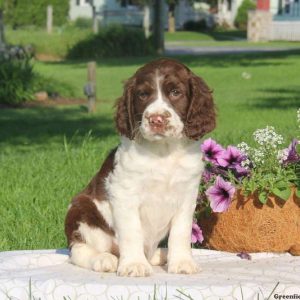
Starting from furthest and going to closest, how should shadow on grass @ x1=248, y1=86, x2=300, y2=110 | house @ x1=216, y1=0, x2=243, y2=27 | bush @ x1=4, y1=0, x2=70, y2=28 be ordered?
house @ x1=216, y1=0, x2=243, y2=27, bush @ x1=4, y1=0, x2=70, y2=28, shadow on grass @ x1=248, y1=86, x2=300, y2=110

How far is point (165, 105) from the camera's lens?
187 inches

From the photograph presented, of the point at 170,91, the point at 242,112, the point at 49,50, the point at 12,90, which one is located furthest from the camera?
the point at 49,50

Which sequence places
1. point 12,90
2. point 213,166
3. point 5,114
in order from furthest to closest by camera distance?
point 12,90 → point 5,114 → point 213,166

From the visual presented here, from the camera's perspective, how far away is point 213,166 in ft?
20.3

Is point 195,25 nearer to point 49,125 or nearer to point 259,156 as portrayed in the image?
point 49,125

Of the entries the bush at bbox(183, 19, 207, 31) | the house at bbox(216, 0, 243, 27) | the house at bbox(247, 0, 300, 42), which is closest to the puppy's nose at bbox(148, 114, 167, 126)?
the house at bbox(247, 0, 300, 42)

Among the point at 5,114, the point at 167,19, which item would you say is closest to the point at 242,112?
the point at 5,114

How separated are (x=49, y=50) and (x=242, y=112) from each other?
79.7 ft

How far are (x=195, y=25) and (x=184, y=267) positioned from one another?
215 feet

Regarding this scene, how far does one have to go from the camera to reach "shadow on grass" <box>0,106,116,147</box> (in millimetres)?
15031

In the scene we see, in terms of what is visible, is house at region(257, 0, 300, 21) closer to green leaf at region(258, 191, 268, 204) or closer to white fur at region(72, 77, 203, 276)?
green leaf at region(258, 191, 268, 204)

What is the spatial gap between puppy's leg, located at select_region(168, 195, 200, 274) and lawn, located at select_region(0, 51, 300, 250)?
1834 millimetres

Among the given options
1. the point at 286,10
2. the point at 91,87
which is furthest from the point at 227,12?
the point at 91,87

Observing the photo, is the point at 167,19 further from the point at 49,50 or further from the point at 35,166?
the point at 35,166
